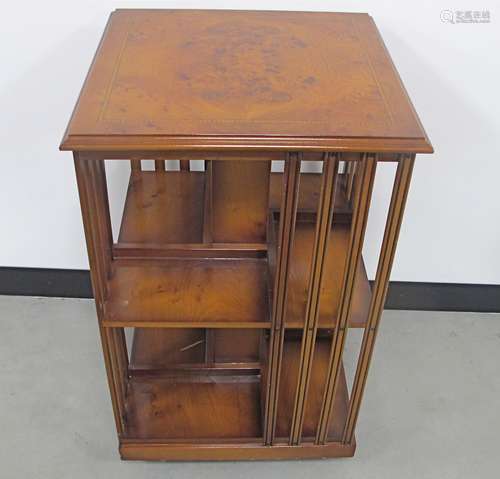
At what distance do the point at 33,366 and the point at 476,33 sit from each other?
1.55 metres

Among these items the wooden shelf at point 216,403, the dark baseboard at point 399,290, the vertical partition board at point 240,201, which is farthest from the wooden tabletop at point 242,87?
the dark baseboard at point 399,290

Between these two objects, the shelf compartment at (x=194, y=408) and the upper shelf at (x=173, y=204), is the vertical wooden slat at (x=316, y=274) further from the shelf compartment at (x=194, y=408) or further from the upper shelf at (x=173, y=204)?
the upper shelf at (x=173, y=204)

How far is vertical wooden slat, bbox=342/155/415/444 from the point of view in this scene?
113 cm

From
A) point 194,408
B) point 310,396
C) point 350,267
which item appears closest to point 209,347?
point 194,408

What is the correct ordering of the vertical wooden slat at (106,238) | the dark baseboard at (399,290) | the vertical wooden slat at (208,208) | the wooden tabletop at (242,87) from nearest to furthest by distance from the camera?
the wooden tabletop at (242,87)
the vertical wooden slat at (106,238)
the vertical wooden slat at (208,208)
the dark baseboard at (399,290)

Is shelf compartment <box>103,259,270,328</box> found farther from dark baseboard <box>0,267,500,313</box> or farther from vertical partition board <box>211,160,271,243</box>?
dark baseboard <box>0,267,500,313</box>

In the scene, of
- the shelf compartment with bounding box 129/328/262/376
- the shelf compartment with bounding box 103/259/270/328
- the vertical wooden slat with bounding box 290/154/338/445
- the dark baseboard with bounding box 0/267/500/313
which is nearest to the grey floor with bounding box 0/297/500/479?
the dark baseboard with bounding box 0/267/500/313

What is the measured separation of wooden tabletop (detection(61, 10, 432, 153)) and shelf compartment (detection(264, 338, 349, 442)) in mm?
814

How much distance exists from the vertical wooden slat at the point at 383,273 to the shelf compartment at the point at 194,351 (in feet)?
1.04

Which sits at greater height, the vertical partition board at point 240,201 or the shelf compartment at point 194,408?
the vertical partition board at point 240,201

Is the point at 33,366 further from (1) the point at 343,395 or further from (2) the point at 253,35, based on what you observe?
(2) the point at 253,35

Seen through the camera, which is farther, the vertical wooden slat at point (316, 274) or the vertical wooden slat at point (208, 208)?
the vertical wooden slat at point (208, 208)

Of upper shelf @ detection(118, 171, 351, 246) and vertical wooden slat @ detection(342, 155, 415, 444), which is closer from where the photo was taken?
vertical wooden slat @ detection(342, 155, 415, 444)

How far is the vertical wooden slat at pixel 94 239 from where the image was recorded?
112 cm
